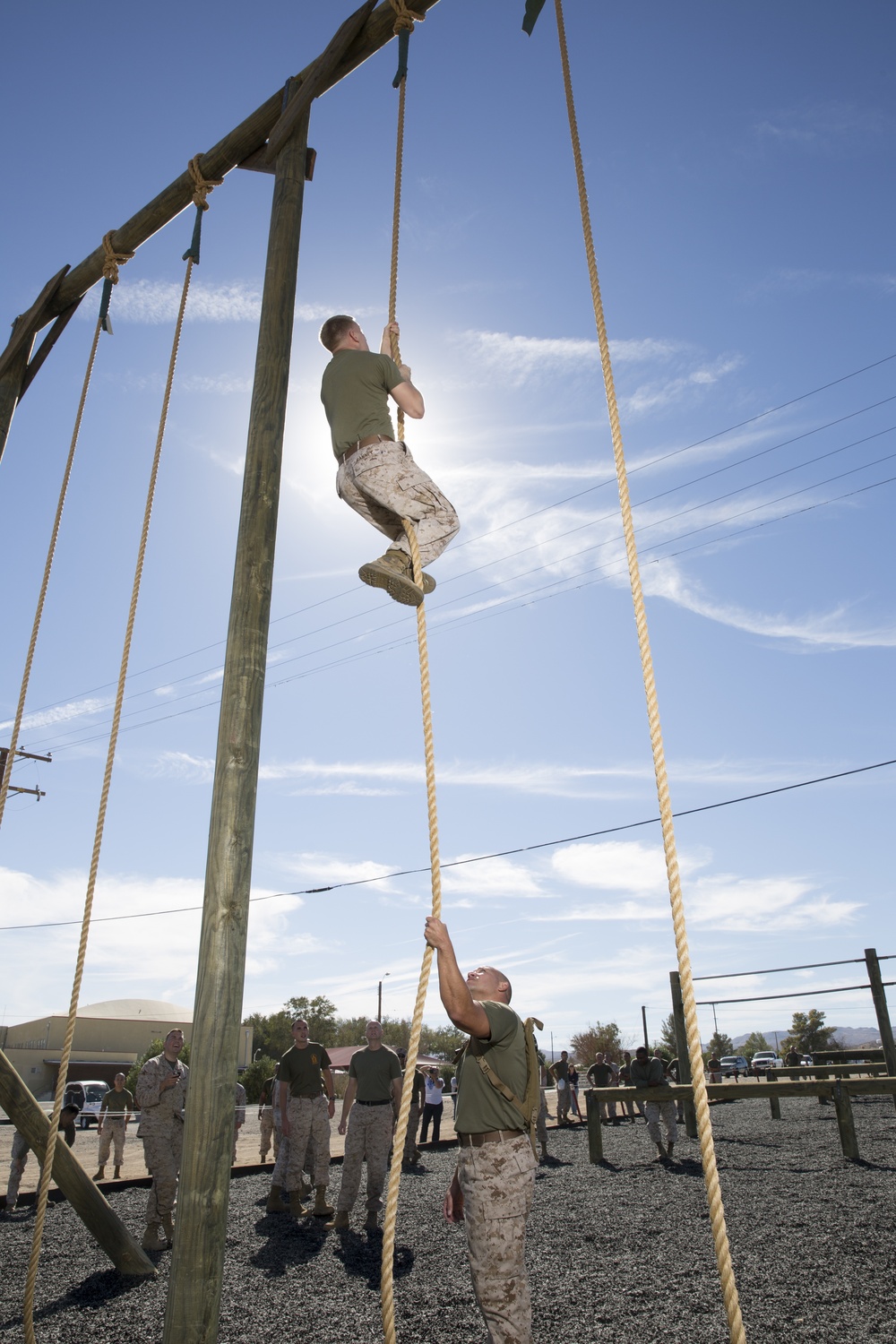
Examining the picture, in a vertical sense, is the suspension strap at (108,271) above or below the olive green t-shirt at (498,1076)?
above

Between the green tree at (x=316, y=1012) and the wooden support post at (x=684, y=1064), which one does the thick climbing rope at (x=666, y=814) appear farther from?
the green tree at (x=316, y=1012)

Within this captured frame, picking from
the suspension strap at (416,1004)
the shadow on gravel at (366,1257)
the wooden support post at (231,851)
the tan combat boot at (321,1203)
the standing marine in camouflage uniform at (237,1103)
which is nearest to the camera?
the suspension strap at (416,1004)

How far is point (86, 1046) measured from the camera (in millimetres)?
51219

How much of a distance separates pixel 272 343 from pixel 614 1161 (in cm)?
1045

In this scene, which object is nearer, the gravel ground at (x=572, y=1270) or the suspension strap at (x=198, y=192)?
the gravel ground at (x=572, y=1270)

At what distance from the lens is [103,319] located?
5.56 m

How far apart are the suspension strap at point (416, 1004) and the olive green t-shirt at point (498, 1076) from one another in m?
0.53

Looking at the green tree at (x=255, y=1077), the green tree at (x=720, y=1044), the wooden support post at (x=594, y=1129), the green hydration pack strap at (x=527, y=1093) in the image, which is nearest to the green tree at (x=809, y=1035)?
the green tree at (x=720, y=1044)

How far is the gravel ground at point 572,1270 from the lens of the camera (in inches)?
164

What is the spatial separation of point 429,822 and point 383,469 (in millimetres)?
1631

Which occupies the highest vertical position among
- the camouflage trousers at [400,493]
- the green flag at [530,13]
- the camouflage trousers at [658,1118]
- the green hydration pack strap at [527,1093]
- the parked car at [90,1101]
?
the green flag at [530,13]

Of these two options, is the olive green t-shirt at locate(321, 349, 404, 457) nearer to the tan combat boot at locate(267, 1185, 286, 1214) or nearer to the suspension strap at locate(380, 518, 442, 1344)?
the suspension strap at locate(380, 518, 442, 1344)

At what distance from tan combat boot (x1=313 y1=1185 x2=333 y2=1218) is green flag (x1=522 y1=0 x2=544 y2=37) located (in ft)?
26.9

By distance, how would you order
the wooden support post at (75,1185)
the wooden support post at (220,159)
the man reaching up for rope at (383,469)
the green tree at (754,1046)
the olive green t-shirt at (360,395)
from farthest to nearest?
the green tree at (754,1046)
the wooden support post at (75,1185)
the wooden support post at (220,159)
the olive green t-shirt at (360,395)
the man reaching up for rope at (383,469)
